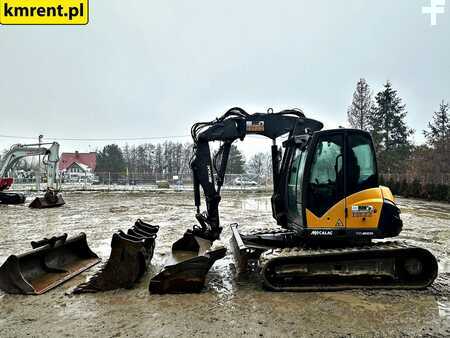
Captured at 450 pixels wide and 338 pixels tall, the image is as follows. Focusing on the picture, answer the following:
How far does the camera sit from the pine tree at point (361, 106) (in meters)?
35.2

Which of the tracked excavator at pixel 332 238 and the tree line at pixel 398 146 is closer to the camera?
the tracked excavator at pixel 332 238

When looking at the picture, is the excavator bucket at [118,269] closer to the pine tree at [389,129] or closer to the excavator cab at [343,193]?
the excavator cab at [343,193]

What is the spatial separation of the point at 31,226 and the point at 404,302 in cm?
1050

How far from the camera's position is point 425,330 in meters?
3.63

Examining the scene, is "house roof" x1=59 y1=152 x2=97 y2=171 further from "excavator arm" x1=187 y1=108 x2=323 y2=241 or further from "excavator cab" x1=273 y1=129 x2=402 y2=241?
"excavator cab" x1=273 y1=129 x2=402 y2=241

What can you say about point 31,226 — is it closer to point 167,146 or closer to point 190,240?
point 190,240

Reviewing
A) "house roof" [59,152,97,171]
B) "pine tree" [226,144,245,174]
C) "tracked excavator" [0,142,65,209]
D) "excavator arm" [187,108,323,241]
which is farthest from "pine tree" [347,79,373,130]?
"house roof" [59,152,97,171]

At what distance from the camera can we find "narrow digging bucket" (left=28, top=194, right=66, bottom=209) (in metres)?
16.2

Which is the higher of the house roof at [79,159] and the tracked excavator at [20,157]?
the house roof at [79,159]

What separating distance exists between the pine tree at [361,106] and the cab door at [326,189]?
32.3 metres

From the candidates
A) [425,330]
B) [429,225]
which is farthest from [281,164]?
[429,225]

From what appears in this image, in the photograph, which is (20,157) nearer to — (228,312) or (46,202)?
(46,202)

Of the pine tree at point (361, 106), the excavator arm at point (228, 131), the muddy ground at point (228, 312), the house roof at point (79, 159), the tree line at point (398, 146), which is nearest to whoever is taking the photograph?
the muddy ground at point (228, 312)

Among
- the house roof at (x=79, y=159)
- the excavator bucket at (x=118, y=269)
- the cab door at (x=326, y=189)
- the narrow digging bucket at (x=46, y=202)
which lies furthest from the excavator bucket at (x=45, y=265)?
the house roof at (x=79, y=159)
